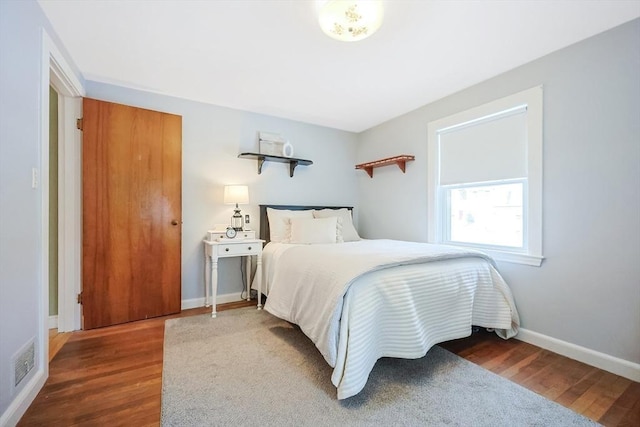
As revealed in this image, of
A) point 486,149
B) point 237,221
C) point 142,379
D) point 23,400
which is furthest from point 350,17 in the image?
point 23,400

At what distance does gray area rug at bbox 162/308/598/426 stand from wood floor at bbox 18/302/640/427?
0.36 feet

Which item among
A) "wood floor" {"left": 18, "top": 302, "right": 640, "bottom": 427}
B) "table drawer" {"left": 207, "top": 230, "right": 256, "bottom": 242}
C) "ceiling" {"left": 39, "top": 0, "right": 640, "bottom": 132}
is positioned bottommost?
"wood floor" {"left": 18, "top": 302, "right": 640, "bottom": 427}

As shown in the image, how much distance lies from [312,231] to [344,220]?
0.64 meters

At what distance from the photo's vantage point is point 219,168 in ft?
10.4

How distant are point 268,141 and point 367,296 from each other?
2.43m

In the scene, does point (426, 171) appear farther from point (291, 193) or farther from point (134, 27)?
point (134, 27)

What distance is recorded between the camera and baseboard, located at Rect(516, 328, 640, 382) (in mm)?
1750

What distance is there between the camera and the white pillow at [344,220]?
336 cm

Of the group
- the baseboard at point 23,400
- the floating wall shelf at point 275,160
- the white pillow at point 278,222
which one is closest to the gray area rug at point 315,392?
the baseboard at point 23,400

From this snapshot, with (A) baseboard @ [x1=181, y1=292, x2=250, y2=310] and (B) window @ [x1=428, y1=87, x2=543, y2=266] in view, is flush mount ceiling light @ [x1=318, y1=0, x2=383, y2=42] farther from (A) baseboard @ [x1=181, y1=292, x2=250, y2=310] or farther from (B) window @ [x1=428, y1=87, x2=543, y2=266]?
(A) baseboard @ [x1=181, y1=292, x2=250, y2=310]

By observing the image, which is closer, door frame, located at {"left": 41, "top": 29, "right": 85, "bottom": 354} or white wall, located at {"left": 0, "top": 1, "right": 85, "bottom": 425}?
white wall, located at {"left": 0, "top": 1, "right": 85, "bottom": 425}

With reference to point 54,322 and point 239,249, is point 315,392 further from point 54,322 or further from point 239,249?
point 54,322

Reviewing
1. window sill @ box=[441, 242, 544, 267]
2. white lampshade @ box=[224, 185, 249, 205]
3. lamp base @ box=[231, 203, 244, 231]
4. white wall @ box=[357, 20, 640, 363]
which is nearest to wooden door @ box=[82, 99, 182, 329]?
white lampshade @ box=[224, 185, 249, 205]

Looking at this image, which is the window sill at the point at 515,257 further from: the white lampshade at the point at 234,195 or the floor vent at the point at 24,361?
the floor vent at the point at 24,361
